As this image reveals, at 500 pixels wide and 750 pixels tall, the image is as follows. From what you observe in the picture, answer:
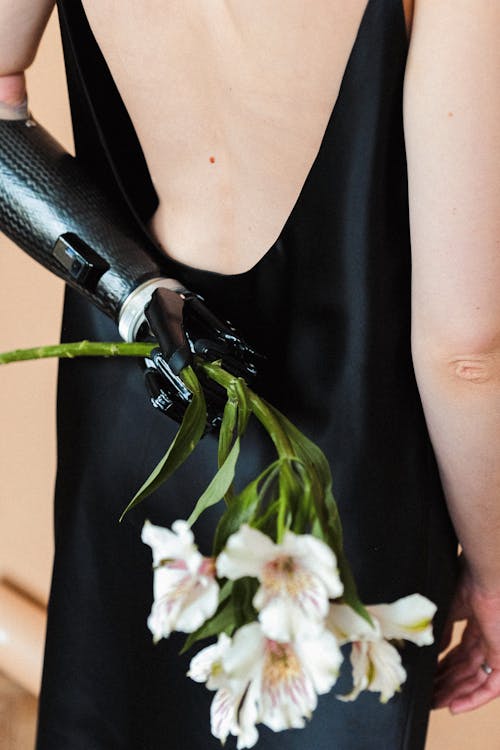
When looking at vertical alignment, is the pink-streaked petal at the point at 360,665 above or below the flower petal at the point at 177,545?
below

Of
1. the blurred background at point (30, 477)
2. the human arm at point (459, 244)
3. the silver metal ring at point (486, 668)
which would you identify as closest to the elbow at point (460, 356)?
the human arm at point (459, 244)

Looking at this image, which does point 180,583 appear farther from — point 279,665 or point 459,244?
point 459,244

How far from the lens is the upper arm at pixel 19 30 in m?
0.79

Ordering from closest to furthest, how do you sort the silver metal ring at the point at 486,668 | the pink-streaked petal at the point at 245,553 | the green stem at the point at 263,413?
the pink-streaked petal at the point at 245,553
the green stem at the point at 263,413
the silver metal ring at the point at 486,668

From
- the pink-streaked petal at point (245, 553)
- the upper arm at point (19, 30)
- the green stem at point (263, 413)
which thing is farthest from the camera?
the upper arm at point (19, 30)

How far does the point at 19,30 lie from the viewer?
0.81m

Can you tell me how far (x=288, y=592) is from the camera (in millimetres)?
437

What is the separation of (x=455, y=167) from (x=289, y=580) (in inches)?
11.6

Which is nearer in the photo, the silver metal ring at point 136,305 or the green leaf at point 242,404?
the green leaf at point 242,404

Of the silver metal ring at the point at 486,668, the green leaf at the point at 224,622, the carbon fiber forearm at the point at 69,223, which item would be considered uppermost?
the carbon fiber forearm at the point at 69,223

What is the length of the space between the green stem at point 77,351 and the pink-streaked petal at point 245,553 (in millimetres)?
328

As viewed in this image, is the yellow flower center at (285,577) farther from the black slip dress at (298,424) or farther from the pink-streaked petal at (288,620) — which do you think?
the black slip dress at (298,424)

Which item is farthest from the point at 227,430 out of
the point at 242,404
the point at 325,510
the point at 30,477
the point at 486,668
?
the point at 30,477

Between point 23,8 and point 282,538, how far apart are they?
54 centimetres
